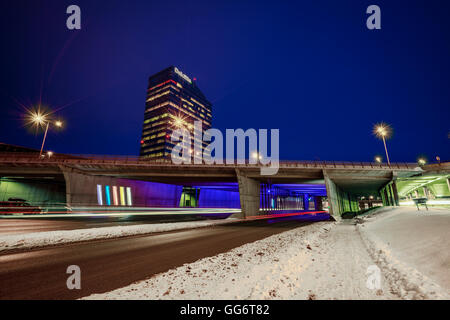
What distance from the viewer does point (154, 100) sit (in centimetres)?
14788

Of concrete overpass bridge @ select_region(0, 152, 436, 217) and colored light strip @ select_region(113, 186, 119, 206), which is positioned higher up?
concrete overpass bridge @ select_region(0, 152, 436, 217)

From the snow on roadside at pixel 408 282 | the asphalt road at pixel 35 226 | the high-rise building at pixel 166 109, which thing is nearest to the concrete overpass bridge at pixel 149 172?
the asphalt road at pixel 35 226

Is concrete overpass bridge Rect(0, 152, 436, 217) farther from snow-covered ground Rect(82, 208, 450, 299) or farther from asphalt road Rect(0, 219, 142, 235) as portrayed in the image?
snow-covered ground Rect(82, 208, 450, 299)

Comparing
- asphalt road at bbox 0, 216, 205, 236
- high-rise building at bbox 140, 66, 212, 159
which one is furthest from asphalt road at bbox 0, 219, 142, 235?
high-rise building at bbox 140, 66, 212, 159

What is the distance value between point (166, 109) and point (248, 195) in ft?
408

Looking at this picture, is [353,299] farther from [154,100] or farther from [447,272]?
[154,100]

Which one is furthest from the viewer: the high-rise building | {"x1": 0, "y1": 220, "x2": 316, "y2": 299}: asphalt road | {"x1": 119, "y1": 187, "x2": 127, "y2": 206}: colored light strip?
the high-rise building

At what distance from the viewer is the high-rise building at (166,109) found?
436 feet

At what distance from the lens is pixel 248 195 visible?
108ft

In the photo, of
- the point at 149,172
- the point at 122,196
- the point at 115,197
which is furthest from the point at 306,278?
the point at 122,196

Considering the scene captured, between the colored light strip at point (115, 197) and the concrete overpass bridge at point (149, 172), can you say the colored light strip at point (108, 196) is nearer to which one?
the concrete overpass bridge at point (149, 172)

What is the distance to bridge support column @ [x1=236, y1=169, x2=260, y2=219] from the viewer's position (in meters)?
31.3

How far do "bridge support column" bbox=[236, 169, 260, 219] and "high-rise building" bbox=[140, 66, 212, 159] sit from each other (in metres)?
101
